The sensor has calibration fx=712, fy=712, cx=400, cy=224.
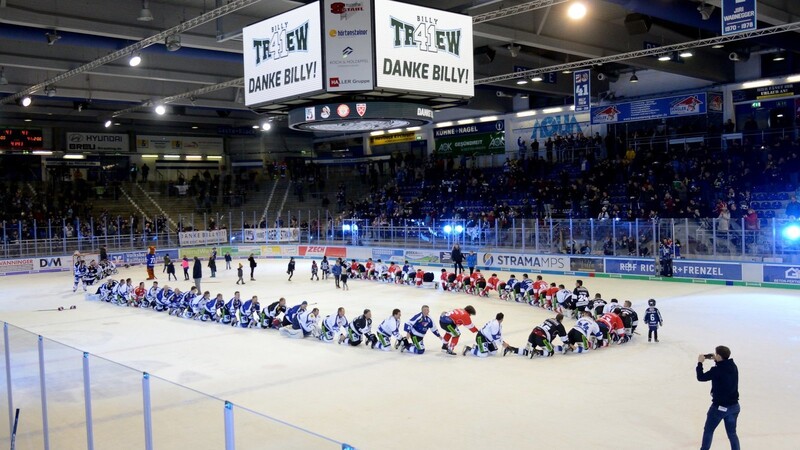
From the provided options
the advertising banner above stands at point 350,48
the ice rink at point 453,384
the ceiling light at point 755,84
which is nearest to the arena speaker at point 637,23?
the ice rink at point 453,384

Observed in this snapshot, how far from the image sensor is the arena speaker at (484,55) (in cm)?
3061

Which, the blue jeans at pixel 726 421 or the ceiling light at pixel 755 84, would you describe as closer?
the blue jeans at pixel 726 421

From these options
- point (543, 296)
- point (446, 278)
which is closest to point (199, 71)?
point (446, 278)

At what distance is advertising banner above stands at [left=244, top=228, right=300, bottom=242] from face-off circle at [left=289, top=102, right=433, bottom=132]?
98.9ft

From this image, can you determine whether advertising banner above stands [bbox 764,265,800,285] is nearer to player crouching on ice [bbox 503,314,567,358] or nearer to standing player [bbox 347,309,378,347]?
player crouching on ice [bbox 503,314,567,358]

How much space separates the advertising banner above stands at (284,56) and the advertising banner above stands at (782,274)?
19394 millimetres

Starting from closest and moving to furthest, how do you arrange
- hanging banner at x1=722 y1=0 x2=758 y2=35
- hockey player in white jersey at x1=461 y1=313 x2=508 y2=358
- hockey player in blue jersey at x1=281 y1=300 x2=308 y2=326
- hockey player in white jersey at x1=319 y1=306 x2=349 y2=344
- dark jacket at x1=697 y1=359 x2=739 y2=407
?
dark jacket at x1=697 y1=359 x2=739 y2=407
hockey player in white jersey at x1=461 y1=313 x2=508 y2=358
hanging banner at x1=722 y1=0 x2=758 y2=35
hockey player in white jersey at x1=319 y1=306 x2=349 y2=344
hockey player in blue jersey at x1=281 y1=300 x2=308 y2=326

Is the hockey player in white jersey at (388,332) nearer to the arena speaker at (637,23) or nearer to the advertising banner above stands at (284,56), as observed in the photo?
the advertising banner above stands at (284,56)

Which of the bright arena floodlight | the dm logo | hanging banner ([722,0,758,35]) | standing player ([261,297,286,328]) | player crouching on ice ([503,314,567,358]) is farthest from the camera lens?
the dm logo

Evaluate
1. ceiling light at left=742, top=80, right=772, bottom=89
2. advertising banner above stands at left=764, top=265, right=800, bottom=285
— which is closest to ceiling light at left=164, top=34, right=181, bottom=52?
advertising banner above stands at left=764, top=265, right=800, bottom=285

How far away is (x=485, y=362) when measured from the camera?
15703mm

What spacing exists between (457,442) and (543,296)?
42.6 feet

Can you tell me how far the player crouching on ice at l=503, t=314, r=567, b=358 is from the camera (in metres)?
15.8

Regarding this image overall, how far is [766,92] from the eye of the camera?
3525cm
